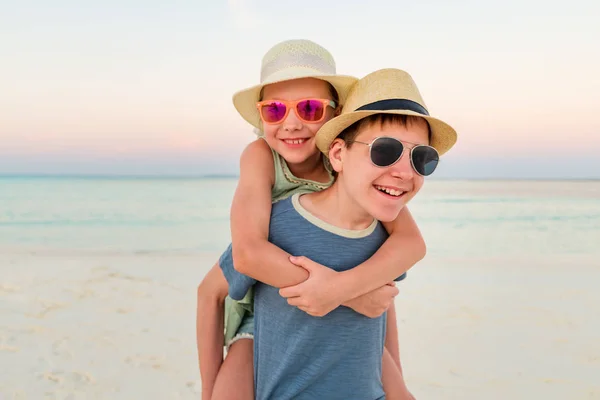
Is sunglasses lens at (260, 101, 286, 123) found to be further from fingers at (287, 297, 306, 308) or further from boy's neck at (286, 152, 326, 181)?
fingers at (287, 297, 306, 308)

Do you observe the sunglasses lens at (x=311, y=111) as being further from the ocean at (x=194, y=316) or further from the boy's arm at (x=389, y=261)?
the ocean at (x=194, y=316)

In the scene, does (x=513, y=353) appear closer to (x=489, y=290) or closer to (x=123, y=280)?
(x=489, y=290)

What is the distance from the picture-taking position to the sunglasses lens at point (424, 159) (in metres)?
2.06

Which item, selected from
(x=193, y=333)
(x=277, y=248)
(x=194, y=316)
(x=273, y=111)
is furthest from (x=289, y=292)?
(x=194, y=316)

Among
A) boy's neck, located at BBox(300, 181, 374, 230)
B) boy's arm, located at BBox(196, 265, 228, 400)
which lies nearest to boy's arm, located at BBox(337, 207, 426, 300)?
boy's neck, located at BBox(300, 181, 374, 230)

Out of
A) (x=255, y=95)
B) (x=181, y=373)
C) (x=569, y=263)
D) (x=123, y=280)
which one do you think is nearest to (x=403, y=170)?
(x=255, y=95)

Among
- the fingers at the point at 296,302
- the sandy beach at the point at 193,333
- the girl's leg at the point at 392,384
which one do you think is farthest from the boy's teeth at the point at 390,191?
the sandy beach at the point at 193,333

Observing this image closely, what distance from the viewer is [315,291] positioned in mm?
1997

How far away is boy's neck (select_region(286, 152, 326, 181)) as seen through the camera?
2738 millimetres

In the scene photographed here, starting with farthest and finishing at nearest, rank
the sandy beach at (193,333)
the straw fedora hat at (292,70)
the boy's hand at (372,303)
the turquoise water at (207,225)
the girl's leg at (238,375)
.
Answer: the turquoise water at (207,225) → the sandy beach at (193,333) → the straw fedora hat at (292,70) → the girl's leg at (238,375) → the boy's hand at (372,303)

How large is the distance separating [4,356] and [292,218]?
559cm

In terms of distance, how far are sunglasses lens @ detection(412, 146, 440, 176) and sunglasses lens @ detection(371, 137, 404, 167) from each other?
76 mm

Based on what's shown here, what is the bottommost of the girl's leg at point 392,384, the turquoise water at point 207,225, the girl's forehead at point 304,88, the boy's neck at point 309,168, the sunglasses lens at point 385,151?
the turquoise water at point 207,225

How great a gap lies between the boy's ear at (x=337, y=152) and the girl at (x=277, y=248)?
1.08 feet
